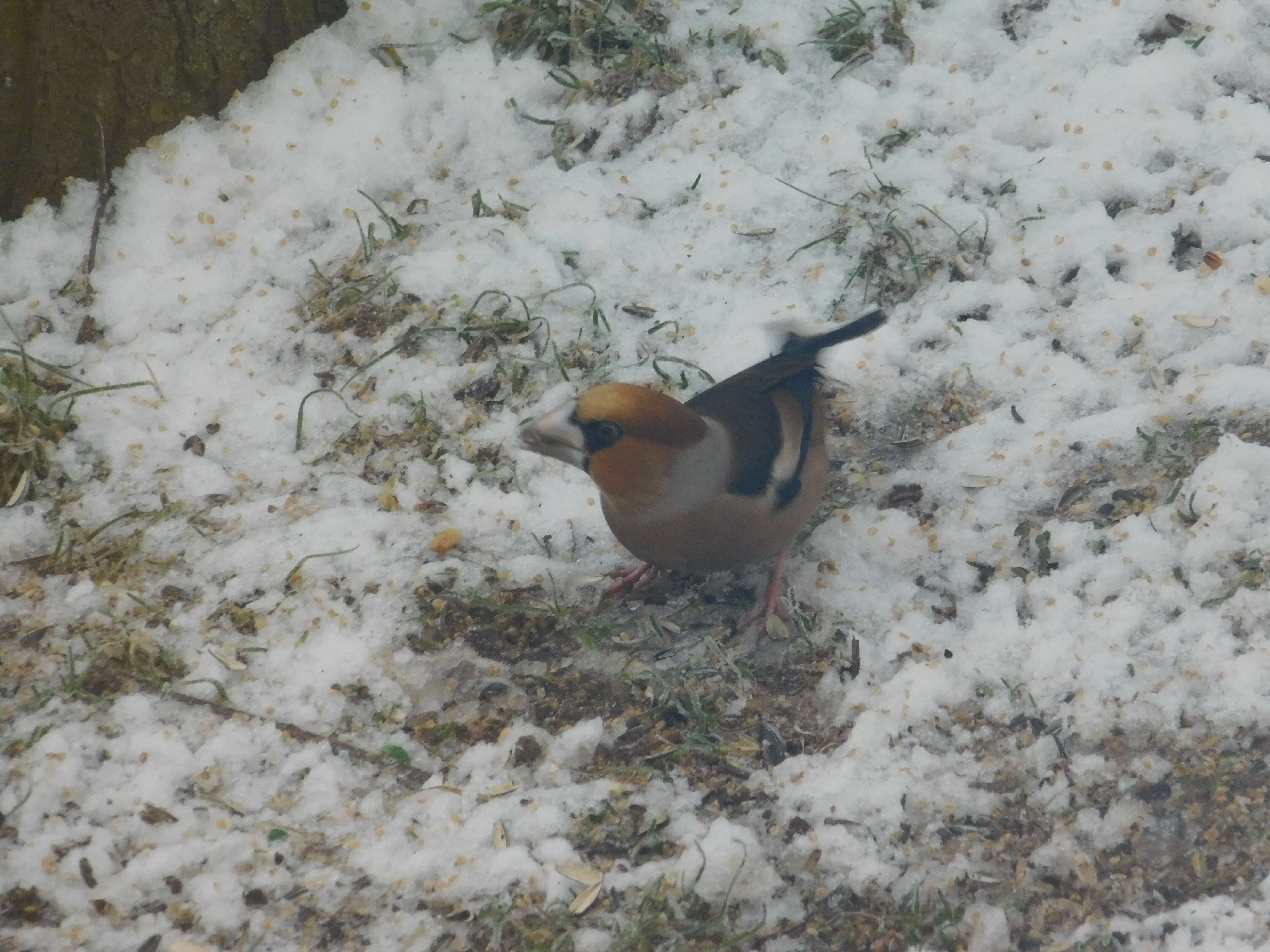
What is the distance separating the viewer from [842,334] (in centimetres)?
335

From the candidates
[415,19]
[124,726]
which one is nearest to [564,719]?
[124,726]

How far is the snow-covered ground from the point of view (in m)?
2.67

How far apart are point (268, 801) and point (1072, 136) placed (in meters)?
3.55

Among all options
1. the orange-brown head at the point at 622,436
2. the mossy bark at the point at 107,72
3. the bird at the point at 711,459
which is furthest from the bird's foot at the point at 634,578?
the mossy bark at the point at 107,72

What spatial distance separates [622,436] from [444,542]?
2.62 ft

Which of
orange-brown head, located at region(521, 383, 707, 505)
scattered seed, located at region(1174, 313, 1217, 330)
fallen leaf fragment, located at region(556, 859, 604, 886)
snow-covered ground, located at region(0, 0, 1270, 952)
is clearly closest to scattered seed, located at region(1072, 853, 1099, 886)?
snow-covered ground, located at region(0, 0, 1270, 952)

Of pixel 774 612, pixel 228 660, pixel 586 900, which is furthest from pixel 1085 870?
pixel 228 660

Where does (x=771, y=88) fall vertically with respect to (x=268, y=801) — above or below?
above

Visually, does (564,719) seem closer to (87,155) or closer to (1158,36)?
(87,155)

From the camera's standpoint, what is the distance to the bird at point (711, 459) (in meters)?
2.92

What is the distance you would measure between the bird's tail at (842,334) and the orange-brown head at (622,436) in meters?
0.54

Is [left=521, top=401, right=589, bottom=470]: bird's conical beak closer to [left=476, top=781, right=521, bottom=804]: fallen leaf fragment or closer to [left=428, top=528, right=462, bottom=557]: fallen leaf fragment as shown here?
[left=428, top=528, right=462, bottom=557]: fallen leaf fragment

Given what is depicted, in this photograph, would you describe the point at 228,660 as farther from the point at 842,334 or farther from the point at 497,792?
the point at 842,334

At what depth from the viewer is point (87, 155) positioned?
13.0 ft
